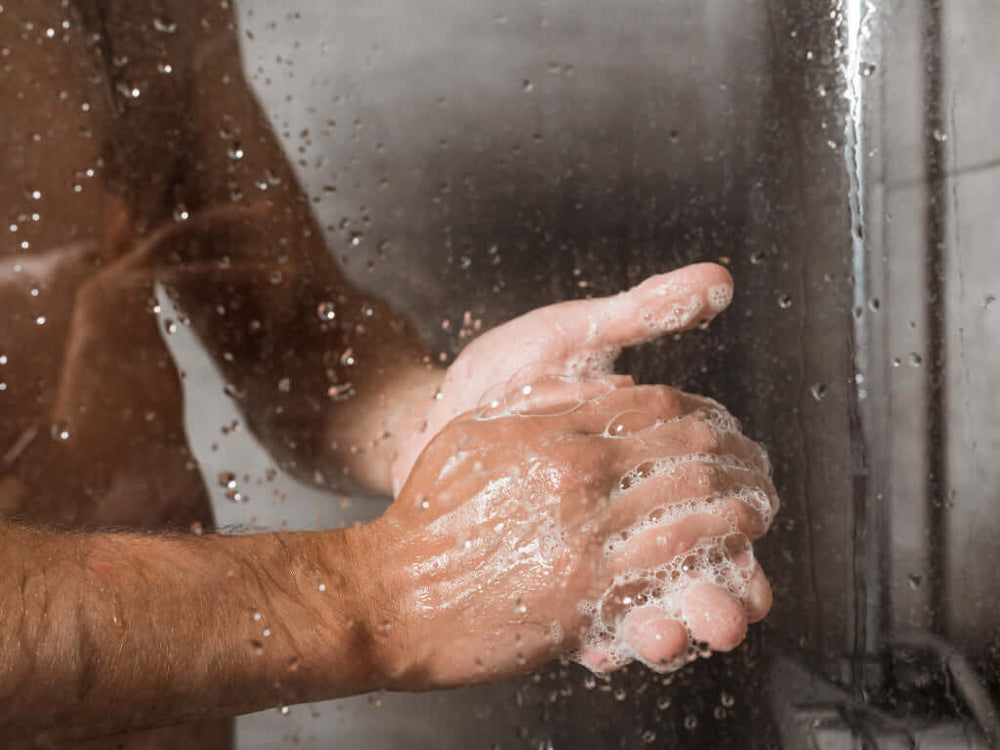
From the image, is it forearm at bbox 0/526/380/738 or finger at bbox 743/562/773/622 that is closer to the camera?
forearm at bbox 0/526/380/738

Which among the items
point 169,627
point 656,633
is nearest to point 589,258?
point 656,633

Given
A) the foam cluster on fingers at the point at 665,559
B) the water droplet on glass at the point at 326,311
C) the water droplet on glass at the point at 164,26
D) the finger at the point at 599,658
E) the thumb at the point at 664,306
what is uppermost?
the water droplet on glass at the point at 164,26

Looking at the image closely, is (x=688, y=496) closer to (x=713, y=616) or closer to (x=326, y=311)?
(x=713, y=616)

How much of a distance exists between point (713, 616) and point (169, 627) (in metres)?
0.32

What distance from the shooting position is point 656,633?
0.51 meters

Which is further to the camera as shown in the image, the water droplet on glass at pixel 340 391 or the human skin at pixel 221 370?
the water droplet on glass at pixel 340 391

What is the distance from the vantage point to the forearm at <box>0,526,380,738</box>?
0.41 meters

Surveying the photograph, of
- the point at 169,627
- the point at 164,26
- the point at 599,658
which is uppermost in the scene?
the point at 164,26

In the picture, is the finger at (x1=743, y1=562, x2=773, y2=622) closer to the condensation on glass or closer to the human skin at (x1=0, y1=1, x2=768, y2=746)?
the human skin at (x1=0, y1=1, x2=768, y2=746)

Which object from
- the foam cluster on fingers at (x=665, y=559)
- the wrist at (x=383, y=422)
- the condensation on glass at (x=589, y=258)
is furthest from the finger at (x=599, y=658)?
the wrist at (x=383, y=422)

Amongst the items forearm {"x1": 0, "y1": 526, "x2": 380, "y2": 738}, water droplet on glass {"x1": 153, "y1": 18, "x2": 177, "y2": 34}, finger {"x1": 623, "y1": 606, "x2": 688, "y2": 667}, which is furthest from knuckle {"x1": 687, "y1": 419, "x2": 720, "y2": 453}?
water droplet on glass {"x1": 153, "y1": 18, "x2": 177, "y2": 34}

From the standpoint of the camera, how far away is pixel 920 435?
25.0 inches

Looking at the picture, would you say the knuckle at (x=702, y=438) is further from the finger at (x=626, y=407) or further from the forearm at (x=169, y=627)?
the forearm at (x=169, y=627)

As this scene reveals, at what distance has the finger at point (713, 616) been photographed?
50 cm
